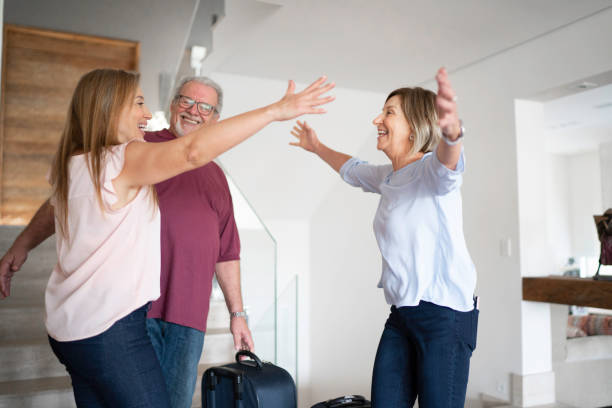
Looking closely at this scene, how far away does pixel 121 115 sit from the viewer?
1.32 m

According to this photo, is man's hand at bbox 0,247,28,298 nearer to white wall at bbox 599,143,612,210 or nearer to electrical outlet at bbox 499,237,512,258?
electrical outlet at bbox 499,237,512,258

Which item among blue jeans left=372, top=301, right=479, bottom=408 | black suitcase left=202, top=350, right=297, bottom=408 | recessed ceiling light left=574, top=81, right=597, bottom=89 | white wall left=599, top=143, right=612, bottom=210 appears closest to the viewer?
blue jeans left=372, top=301, right=479, bottom=408

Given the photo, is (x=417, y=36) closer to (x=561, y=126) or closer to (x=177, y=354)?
(x=177, y=354)

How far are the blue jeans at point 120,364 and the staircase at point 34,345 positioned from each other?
1.29m

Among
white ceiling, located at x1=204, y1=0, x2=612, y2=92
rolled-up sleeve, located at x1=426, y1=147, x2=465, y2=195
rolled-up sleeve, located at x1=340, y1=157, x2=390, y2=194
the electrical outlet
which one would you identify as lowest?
the electrical outlet

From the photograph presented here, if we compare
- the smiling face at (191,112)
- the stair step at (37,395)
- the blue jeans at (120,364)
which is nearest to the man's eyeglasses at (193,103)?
the smiling face at (191,112)

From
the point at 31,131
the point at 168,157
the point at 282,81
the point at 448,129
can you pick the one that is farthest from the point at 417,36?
the point at 31,131

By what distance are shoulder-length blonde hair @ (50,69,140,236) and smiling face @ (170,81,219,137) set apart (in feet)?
2.05

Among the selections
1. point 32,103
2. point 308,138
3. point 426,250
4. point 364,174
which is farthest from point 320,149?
point 32,103

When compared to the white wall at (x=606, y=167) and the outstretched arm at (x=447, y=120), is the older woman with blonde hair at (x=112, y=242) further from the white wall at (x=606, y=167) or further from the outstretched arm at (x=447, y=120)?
the white wall at (x=606, y=167)

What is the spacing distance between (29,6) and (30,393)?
173 inches

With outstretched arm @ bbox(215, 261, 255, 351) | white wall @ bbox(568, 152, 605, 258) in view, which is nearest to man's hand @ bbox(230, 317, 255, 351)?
outstretched arm @ bbox(215, 261, 255, 351)

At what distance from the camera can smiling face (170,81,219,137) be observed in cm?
198

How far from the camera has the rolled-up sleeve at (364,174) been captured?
1.89 m
